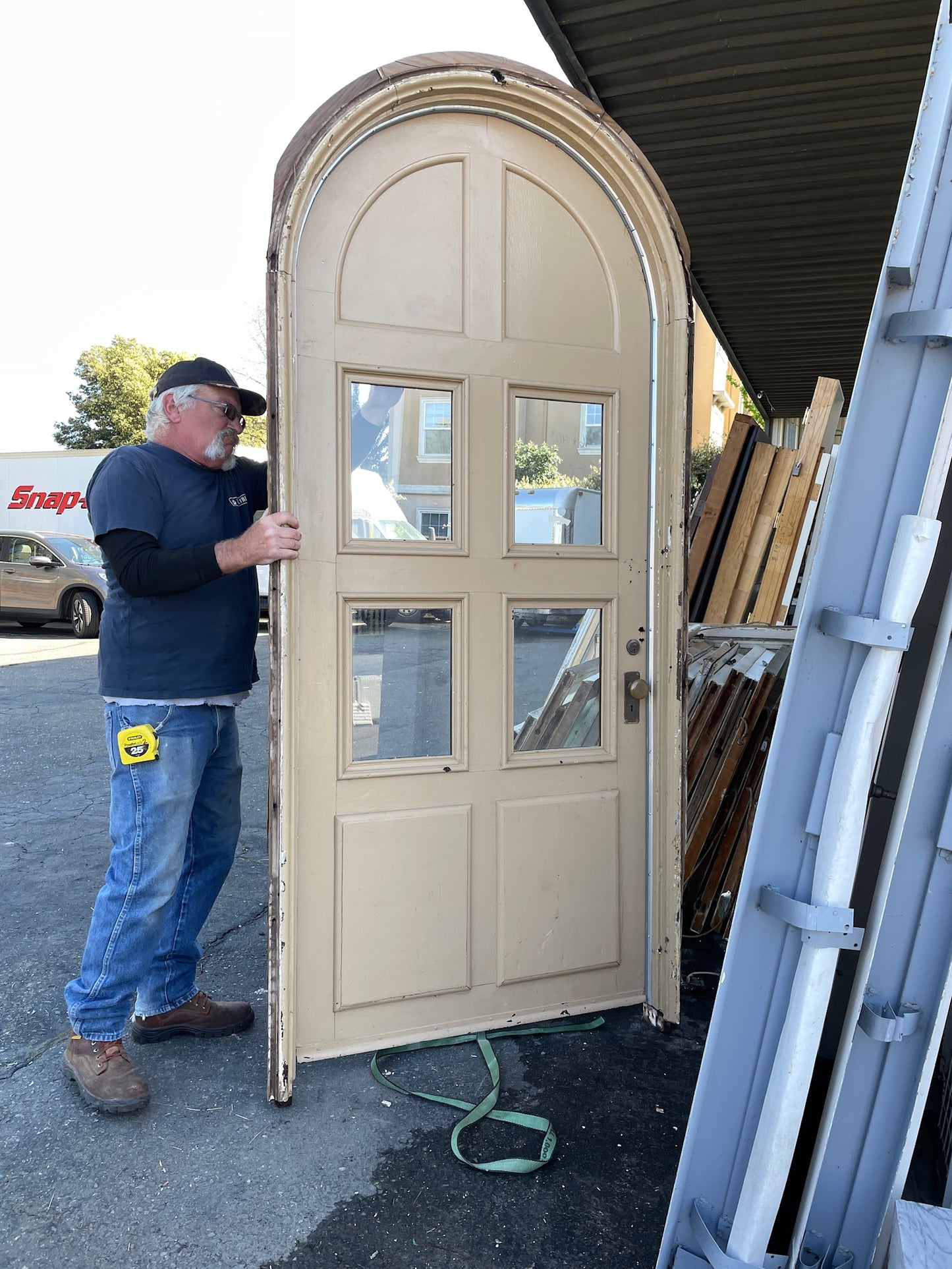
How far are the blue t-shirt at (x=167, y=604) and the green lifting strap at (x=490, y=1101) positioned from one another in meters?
1.24

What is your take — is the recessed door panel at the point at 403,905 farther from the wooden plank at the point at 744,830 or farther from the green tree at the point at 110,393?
the green tree at the point at 110,393

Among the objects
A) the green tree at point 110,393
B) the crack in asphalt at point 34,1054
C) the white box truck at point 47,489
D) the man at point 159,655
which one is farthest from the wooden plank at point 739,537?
the green tree at point 110,393

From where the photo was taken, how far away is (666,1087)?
2.63 metres

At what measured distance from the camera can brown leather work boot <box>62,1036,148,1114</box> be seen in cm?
246

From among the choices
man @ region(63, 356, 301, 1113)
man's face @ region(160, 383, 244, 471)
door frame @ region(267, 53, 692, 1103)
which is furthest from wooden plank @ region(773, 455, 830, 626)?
man's face @ region(160, 383, 244, 471)

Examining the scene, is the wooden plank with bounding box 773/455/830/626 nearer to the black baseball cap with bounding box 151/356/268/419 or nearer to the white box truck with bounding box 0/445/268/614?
the black baseball cap with bounding box 151/356/268/419

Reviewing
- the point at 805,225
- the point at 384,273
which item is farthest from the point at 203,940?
the point at 805,225

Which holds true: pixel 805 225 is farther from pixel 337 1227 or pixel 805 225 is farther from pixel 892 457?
pixel 337 1227

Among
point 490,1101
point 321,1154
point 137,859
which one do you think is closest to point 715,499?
point 490,1101

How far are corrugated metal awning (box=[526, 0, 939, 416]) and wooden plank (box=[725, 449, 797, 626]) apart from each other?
5.06 ft

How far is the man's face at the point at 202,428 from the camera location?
2693 mm

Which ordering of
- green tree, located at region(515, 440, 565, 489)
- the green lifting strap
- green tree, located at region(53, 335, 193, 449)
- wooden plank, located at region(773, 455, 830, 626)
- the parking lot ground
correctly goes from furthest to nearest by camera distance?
green tree, located at region(53, 335, 193, 449) → wooden plank, located at region(773, 455, 830, 626) → green tree, located at region(515, 440, 565, 489) → the green lifting strap → the parking lot ground

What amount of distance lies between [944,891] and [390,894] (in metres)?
1.58

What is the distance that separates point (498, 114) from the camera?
2.70 metres
